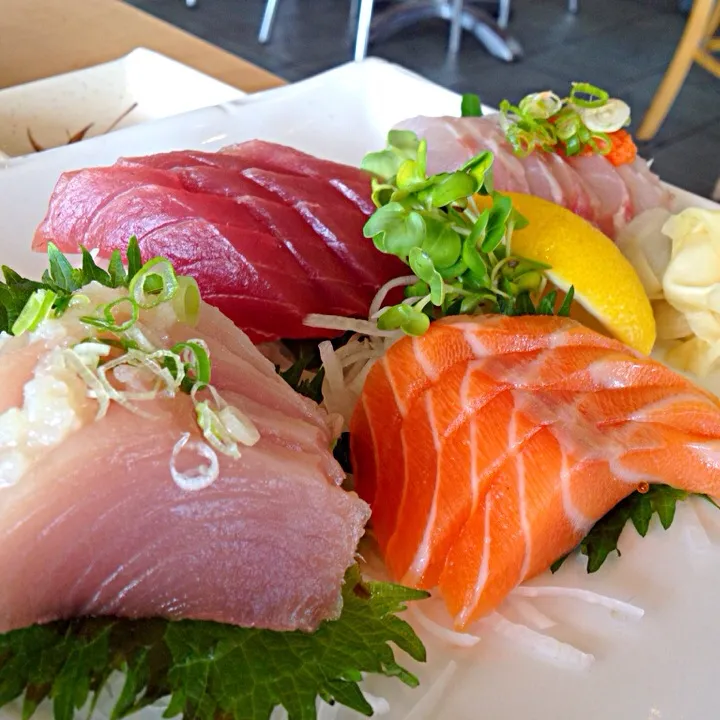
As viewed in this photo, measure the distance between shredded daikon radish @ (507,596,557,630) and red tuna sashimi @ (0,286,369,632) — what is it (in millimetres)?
357

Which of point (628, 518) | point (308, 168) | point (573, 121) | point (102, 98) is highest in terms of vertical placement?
point (573, 121)

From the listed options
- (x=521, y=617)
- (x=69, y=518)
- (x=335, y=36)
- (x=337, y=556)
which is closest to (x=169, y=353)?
(x=69, y=518)

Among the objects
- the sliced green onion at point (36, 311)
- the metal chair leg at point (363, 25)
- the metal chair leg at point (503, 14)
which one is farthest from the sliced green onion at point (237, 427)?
the metal chair leg at point (503, 14)

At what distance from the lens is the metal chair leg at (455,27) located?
6.67 m

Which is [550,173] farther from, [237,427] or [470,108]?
[237,427]

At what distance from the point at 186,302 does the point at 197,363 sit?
0.61ft

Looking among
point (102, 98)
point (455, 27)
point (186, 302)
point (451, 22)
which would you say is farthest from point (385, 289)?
point (451, 22)

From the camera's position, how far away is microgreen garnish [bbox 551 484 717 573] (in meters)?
1.50

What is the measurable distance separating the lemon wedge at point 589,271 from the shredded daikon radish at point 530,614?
2.44ft

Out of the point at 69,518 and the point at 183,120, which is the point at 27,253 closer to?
the point at 183,120

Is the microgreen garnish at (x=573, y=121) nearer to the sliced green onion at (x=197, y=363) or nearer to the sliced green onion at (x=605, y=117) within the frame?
the sliced green onion at (x=605, y=117)

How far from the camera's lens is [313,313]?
70.7 inches

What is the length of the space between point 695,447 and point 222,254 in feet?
3.53

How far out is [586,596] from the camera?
4.69 ft
